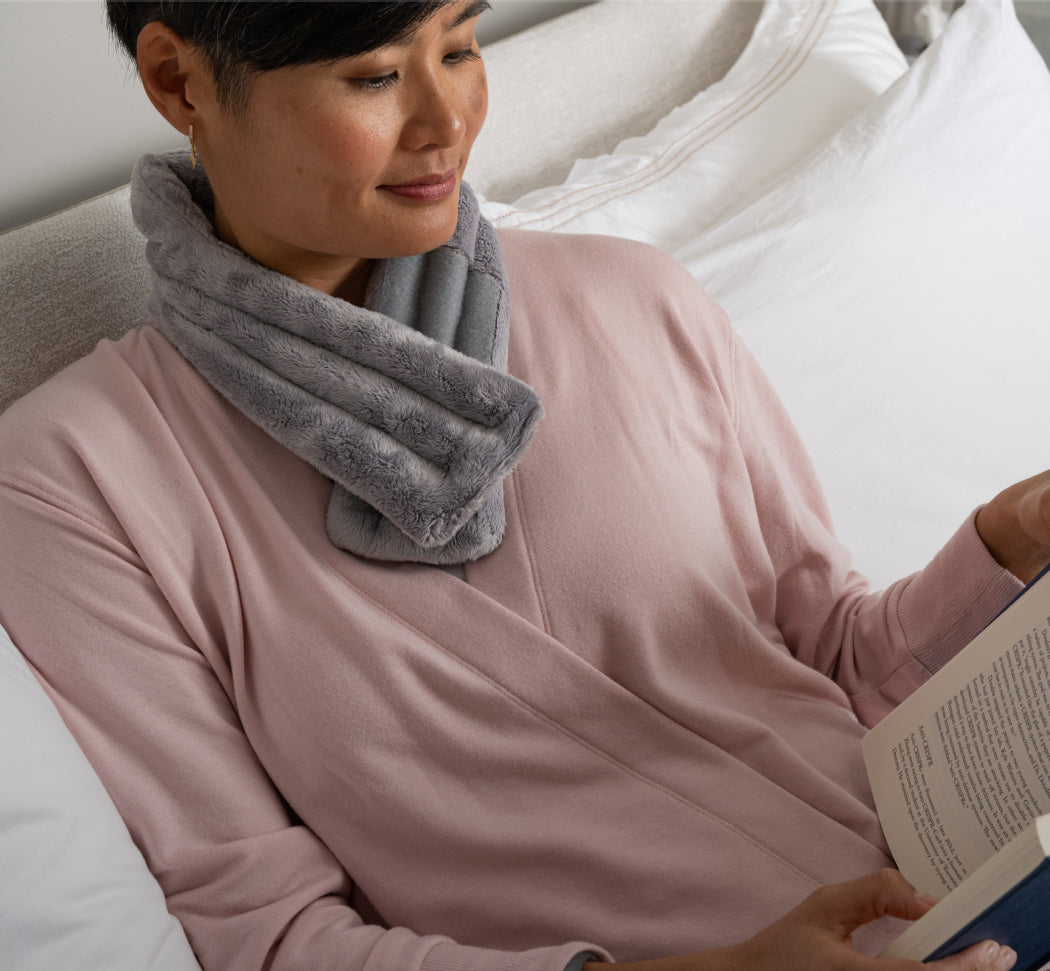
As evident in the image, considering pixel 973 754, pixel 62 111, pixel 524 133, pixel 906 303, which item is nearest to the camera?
pixel 973 754

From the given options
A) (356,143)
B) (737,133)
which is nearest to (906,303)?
(737,133)

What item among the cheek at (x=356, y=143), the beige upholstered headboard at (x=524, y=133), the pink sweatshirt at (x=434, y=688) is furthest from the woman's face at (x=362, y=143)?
the beige upholstered headboard at (x=524, y=133)

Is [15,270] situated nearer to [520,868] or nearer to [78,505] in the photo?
[78,505]

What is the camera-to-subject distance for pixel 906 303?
132cm

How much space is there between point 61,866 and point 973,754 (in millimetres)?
613

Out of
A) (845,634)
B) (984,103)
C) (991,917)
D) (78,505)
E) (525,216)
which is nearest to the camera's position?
(991,917)

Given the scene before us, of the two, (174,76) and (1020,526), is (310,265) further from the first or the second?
(1020,526)

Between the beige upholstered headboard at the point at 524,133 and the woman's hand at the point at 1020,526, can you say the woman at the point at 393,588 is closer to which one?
the woman's hand at the point at 1020,526

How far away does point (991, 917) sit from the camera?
0.59 m

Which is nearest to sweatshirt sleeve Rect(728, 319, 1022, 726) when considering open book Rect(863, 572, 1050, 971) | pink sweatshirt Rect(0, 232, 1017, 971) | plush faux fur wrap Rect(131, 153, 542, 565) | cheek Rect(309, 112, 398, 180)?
pink sweatshirt Rect(0, 232, 1017, 971)

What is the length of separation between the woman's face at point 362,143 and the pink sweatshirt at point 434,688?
0.56ft

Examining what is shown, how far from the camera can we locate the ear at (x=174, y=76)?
2.68ft

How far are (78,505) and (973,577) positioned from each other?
0.72 metres

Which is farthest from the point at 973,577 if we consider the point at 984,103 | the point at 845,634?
the point at 984,103
